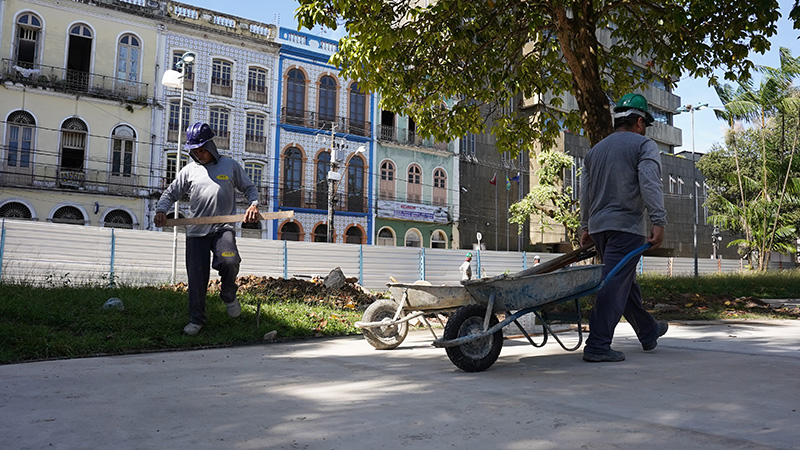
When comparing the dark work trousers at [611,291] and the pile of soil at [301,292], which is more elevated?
the dark work trousers at [611,291]

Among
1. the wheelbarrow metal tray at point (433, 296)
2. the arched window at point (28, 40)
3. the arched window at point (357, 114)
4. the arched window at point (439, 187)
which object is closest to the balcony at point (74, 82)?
the arched window at point (28, 40)

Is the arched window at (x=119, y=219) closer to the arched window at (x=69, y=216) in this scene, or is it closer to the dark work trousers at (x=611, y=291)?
the arched window at (x=69, y=216)

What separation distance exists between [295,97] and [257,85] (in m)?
2.15

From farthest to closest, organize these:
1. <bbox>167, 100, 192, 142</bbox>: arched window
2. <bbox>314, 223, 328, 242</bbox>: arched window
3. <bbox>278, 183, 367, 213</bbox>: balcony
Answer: <bbox>314, 223, 328, 242</bbox>: arched window → <bbox>278, 183, 367, 213</bbox>: balcony → <bbox>167, 100, 192, 142</bbox>: arched window

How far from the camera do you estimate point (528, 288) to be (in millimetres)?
3760

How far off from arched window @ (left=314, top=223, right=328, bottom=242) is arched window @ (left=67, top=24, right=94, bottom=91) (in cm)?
1293

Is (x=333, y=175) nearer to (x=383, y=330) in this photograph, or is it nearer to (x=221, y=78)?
(x=221, y=78)

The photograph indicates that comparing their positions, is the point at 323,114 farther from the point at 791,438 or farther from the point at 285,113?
the point at 791,438

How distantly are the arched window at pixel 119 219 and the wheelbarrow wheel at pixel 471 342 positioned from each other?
26.5 metres

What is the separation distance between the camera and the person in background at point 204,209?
5.21m

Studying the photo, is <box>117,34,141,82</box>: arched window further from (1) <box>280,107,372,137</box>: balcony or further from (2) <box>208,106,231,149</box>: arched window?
(1) <box>280,107,372,137</box>: balcony

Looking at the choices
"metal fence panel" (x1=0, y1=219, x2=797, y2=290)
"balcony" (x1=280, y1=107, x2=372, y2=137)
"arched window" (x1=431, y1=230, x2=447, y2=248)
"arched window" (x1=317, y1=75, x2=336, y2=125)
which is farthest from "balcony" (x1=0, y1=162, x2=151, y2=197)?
"arched window" (x1=431, y1=230, x2=447, y2=248)

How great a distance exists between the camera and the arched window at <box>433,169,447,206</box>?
118 feet

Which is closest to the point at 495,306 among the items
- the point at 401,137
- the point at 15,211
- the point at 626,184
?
the point at 626,184
